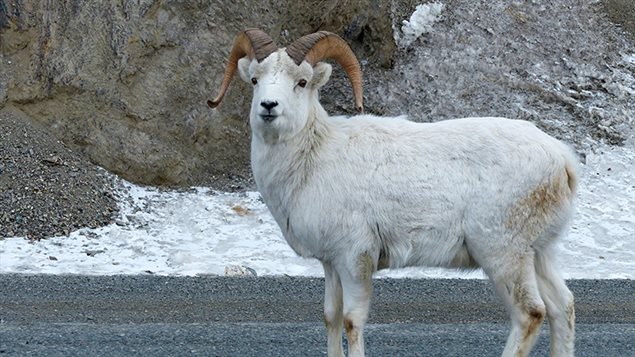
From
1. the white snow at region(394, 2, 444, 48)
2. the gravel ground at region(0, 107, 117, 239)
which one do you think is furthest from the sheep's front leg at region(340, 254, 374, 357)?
the white snow at region(394, 2, 444, 48)

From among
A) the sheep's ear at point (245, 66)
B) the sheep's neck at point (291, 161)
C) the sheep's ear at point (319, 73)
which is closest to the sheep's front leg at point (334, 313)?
the sheep's neck at point (291, 161)

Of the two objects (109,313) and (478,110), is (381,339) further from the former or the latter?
(478,110)

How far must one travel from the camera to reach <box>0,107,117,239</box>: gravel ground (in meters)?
16.0

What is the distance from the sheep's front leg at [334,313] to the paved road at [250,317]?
1.04 m

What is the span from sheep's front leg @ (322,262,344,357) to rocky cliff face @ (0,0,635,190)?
11144mm

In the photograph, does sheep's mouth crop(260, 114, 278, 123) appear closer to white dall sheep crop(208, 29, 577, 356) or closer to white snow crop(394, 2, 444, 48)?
white dall sheep crop(208, 29, 577, 356)

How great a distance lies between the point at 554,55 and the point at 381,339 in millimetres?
14304

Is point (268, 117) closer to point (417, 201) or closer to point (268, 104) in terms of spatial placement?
point (268, 104)

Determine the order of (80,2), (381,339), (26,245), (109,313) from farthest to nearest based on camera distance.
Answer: (80,2) < (26,245) < (109,313) < (381,339)

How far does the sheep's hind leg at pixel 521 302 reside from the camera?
7102mm

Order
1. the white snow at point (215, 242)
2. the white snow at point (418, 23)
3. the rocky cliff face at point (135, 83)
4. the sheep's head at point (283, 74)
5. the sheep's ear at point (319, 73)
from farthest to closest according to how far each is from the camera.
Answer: the white snow at point (418, 23), the rocky cliff face at point (135, 83), the white snow at point (215, 242), the sheep's ear at point (319, 73), the sheep's head at point (283, 74)

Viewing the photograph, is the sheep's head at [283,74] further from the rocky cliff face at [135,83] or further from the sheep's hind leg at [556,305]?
the rocky cliff face at [135,83]

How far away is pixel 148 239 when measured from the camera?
52.5ft

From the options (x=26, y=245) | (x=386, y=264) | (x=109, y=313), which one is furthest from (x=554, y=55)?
(x=386, y=264)
